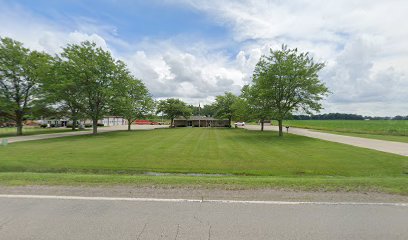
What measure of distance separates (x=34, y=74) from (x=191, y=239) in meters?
34.3

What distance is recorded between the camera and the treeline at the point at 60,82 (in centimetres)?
2799

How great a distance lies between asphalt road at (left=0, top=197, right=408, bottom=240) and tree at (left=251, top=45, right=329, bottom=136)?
22883mm

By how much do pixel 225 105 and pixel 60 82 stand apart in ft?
125

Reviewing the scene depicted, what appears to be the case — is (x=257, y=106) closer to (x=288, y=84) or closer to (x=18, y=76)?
(x=288, y=84)

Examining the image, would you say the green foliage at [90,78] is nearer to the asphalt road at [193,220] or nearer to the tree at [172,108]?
the asphalt road at [193,220]

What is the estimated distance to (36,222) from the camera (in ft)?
12.3

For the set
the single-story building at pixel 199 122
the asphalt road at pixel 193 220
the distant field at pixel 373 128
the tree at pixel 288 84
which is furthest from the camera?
the single-story building at pixel 199 122

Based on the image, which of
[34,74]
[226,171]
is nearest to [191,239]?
[226,171]

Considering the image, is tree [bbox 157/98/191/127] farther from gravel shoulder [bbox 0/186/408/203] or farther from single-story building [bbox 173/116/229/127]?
gravel shoulder [bbox 0/186/408/203]

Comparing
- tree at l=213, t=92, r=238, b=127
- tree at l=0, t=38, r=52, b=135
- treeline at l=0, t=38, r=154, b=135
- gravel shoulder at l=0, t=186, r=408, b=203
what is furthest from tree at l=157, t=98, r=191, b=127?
gravel shoulder at l=0, t=186, r=408, b=203

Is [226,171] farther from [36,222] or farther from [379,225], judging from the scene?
[36,222]

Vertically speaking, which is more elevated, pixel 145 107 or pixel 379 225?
pixel 145 107

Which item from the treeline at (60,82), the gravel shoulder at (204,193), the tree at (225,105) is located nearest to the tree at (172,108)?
the tree at (225,105)

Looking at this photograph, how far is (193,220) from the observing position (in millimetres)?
3879
